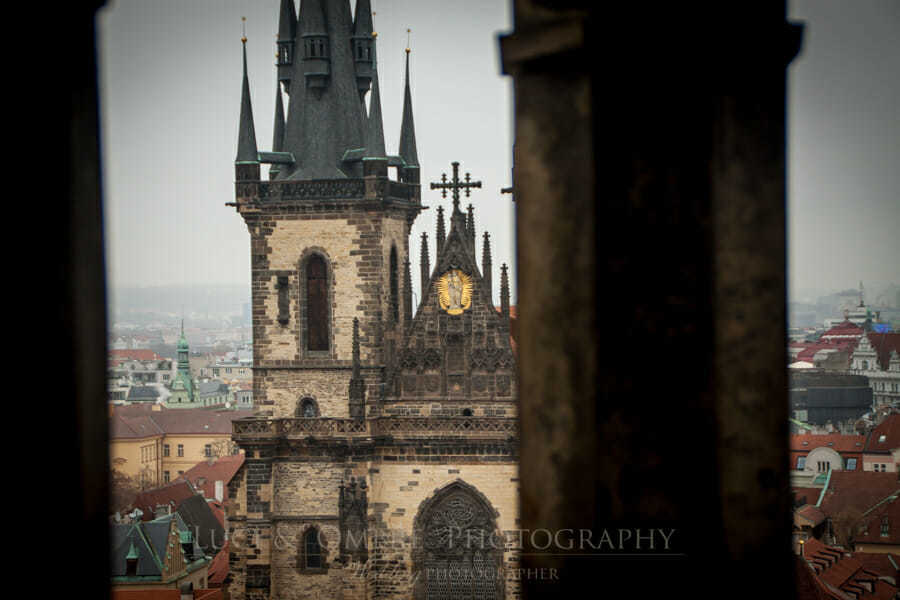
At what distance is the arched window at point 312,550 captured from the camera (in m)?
26.2

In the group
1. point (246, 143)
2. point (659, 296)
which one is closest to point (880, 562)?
point (246, 143)

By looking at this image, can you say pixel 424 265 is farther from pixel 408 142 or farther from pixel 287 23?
pixel 287 23

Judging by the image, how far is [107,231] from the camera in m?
2.25

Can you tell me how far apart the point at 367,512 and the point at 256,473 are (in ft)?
8.72

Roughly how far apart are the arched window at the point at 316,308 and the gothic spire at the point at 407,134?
393 centimetres

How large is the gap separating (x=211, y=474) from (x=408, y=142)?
45739 mm

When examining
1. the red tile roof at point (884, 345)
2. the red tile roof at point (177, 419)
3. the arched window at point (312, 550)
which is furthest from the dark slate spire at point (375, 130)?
the red tile roof at point (177, 419)

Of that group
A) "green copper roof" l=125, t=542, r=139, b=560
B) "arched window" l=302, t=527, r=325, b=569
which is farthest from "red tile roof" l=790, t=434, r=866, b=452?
"green copper roof" l=125, t=542, r=139, b=560

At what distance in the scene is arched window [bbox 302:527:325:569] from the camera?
85.9 ft

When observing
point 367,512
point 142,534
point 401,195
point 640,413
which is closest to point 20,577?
point 640,413

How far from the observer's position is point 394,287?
28734 mm

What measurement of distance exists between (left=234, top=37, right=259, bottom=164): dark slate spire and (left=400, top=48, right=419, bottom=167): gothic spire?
376 centimetres

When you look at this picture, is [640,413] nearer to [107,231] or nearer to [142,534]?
[107,231]

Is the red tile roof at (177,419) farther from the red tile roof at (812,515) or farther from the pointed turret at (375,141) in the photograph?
the pointed turret at (375,141)
